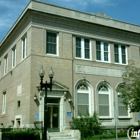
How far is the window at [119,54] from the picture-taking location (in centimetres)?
2995

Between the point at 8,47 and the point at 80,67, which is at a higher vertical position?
the point at 8,47

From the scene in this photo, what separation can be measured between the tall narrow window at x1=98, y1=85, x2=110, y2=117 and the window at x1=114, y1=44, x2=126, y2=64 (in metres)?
3.79

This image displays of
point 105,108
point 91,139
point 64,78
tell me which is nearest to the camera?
point 91,139

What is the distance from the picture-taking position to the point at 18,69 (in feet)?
90.8

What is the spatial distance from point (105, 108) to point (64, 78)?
5.77 metres

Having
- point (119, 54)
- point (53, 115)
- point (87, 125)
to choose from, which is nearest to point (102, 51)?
point (119, 54)

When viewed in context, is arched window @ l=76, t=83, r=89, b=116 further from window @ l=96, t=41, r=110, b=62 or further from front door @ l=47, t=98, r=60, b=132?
window @ l=96, t=41, r=110, b=62

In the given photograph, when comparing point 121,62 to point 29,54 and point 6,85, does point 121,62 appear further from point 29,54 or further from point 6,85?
point 6,85

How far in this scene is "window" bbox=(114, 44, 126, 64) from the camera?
1179 inches

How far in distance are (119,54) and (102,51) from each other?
2428mm

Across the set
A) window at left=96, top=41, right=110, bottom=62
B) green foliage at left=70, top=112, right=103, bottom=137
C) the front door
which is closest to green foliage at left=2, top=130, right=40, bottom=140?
the front door

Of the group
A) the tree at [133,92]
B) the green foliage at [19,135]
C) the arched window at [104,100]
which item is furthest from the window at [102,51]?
the green foliage at [19,135]

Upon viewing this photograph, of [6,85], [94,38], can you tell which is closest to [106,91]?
[94,38]

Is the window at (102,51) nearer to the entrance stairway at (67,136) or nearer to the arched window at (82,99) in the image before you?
the arched window at (82,99)
